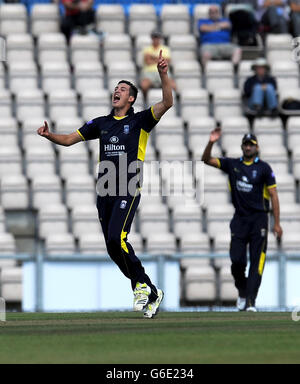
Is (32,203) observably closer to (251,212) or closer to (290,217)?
(290,217)

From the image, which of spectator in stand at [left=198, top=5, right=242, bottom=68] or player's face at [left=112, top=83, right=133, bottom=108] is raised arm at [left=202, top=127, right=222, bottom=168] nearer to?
player's face at [left=112, top=83, right=133, bottom=108]

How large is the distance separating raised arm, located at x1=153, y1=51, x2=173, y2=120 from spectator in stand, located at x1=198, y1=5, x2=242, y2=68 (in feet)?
33.5

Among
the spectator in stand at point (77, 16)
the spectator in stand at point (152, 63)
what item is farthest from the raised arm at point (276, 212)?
the spectator in stand at point (77, 16)

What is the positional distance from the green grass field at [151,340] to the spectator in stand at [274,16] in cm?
1097

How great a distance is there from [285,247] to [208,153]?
429 cm

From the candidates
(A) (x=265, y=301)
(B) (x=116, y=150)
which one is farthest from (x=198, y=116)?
(B) (x=116, y=150)

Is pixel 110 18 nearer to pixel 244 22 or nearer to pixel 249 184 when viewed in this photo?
pixel 244 22

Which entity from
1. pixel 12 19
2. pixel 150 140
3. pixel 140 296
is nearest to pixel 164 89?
pixel 140 296

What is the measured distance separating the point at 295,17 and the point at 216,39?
5.27ft

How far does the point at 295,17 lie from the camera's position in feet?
66.8

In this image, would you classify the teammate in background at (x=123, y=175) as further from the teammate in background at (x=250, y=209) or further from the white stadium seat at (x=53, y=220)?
the white stadium seat at (x=53, y=220)

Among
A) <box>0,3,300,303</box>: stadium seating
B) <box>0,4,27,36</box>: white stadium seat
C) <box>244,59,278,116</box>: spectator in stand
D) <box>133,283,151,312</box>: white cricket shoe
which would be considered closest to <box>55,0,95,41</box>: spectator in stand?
<box>0,3,300,303</box>: stadium seating

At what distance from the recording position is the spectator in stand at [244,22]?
64.9ft
